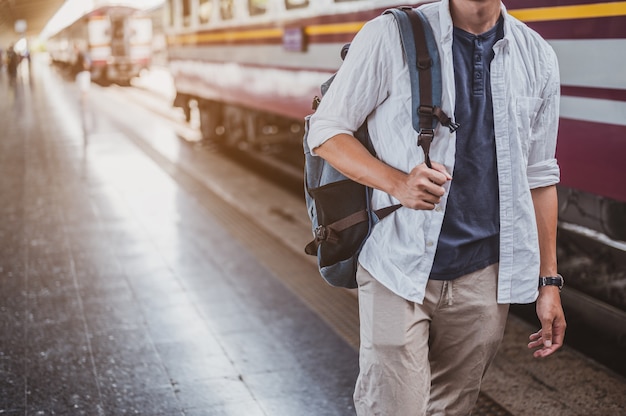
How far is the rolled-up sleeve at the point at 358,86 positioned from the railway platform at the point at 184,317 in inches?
68.2

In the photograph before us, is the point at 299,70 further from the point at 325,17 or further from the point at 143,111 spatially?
the point at 143,111

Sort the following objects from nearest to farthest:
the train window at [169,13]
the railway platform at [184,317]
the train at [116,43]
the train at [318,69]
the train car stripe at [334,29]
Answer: the railway platform at [184,317] < the train at [318,69] < the train car stripe at [334,29] < the train window at [169,13] < the train at [116,43]

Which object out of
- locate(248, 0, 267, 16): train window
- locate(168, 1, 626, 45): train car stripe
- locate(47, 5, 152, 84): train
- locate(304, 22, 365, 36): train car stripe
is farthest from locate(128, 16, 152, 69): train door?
locate(304, 22, 365, 36): train car stripe

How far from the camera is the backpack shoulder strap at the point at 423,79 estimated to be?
1813 millimetres

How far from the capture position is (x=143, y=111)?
Answer: 17.6 m

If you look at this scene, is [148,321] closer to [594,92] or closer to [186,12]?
[594,92]

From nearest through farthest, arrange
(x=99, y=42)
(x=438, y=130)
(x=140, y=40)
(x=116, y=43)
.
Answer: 1. (x=438, y=130)
2. (x=99, y=42)
3. (x=116, y=43)
4. (x=140, y=40)

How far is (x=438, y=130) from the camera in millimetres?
1854

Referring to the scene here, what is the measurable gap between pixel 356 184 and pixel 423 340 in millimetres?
441

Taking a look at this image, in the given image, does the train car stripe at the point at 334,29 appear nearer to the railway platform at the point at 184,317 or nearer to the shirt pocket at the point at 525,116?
the railway platform at the point at 184,317

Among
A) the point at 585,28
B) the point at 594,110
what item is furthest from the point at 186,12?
the point at 594,110

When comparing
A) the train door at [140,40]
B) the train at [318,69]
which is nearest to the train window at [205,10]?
the train at [318,69]

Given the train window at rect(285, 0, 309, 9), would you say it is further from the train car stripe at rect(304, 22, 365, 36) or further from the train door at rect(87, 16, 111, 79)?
the train door at rect(87, 16, 111, 79)

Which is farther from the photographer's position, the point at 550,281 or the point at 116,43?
the point at 116,43
